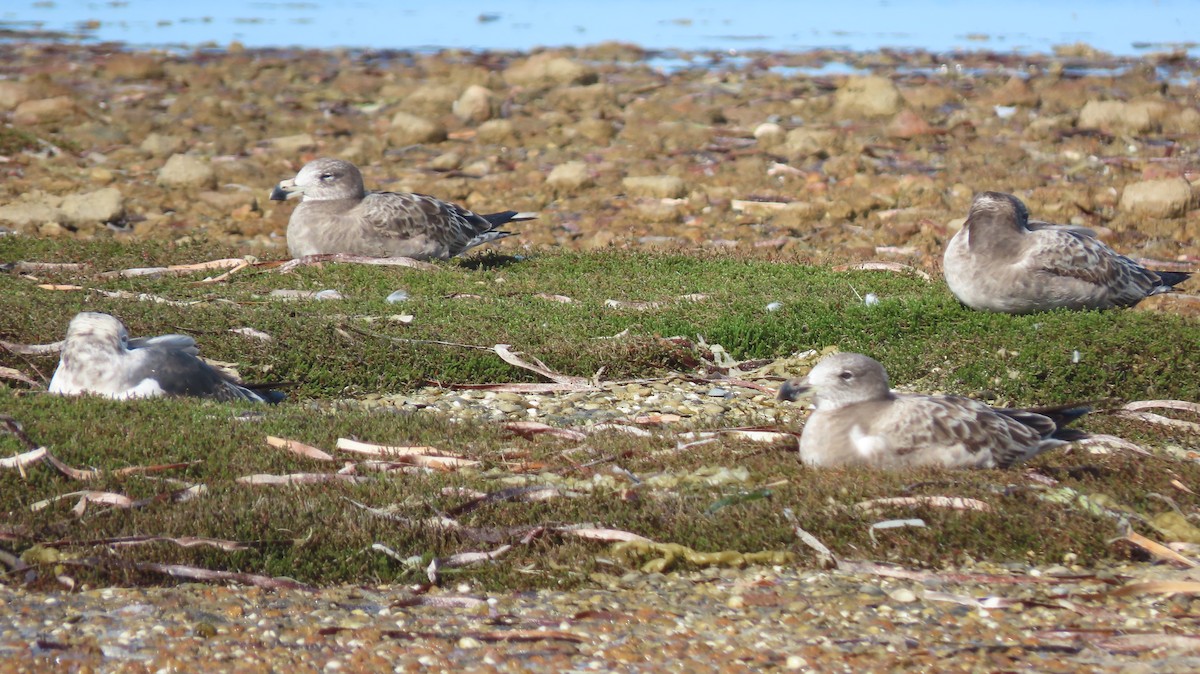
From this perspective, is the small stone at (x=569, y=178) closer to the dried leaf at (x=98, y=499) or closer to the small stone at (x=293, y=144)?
the small stone at (x=293, y=144)

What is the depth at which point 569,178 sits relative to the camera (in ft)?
74.4

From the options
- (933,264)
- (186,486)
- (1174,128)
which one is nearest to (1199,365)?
(933,264)

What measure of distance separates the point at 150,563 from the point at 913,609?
3726mm

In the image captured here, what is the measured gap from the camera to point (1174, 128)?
2611 cm

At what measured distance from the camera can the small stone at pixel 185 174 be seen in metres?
22.7

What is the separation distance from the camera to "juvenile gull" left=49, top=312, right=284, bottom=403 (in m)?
10.2

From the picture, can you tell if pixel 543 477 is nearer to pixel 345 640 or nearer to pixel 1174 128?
pixel 345 640

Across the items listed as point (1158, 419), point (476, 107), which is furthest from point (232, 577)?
point (476, 107)

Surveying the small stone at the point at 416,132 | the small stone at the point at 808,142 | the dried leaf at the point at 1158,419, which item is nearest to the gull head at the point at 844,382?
the dried leaf at the point at 1158,419

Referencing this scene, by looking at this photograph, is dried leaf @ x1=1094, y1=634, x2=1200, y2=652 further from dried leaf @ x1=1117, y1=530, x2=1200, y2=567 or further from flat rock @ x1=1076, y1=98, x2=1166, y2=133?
flat rock @ x1=1076, y1=98, x2=1166, y2=133

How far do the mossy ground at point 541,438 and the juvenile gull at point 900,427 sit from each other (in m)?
0.18

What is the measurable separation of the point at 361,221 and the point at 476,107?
11754 millimetres

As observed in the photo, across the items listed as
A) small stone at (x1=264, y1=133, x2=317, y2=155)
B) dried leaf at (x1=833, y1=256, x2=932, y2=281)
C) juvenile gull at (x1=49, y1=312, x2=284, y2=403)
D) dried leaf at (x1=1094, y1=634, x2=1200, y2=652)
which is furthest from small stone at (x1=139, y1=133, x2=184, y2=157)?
dried leaf at (x1=1094, y1=634, x2=1200, y2=652)

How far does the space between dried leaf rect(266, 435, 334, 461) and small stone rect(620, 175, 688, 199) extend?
1327 centimetres
